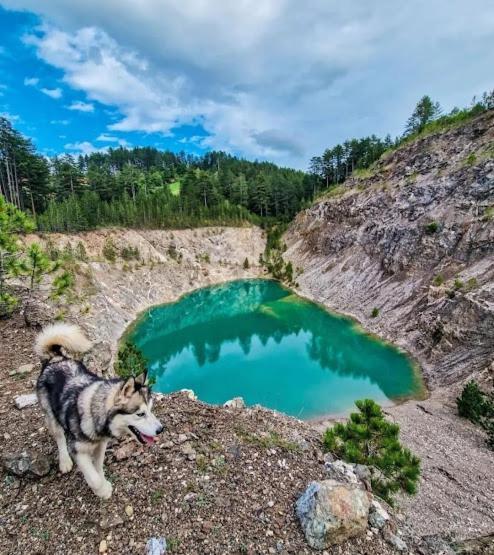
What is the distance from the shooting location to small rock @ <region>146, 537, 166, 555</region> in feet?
15.6

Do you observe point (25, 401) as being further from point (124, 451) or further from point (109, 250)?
point (109, 250)

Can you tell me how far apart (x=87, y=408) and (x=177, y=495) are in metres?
2.29

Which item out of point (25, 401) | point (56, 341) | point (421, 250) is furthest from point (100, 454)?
point (421, 250)

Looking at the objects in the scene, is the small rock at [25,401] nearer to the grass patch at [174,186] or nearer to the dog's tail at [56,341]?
the dog's tail at [56,341]

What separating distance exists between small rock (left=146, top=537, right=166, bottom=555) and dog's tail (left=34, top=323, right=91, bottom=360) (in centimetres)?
334

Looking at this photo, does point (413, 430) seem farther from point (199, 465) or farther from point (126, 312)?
point (126, 312)

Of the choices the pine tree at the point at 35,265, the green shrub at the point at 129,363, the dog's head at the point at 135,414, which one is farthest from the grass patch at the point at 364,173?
the dog's head at the point at 135,414

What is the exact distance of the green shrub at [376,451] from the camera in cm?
795

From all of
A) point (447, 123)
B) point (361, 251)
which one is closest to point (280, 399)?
point (361, 251)

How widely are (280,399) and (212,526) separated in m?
18.7

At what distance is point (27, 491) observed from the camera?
5.75 metres

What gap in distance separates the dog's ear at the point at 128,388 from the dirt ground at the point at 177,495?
91.8 inches

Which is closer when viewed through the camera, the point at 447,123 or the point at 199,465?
the point at 199,465

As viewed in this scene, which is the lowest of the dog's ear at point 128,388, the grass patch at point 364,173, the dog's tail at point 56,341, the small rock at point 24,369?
the small rock at point 24,369
